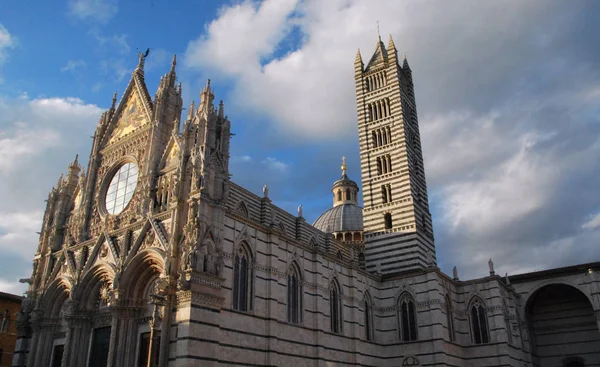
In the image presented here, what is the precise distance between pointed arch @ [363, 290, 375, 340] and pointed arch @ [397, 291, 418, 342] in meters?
1.58

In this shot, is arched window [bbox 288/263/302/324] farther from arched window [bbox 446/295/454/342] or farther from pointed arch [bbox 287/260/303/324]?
arched window [bbox 446/295/454/342]

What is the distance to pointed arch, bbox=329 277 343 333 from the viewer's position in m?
27.6

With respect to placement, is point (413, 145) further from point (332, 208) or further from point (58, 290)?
point (58, 290)

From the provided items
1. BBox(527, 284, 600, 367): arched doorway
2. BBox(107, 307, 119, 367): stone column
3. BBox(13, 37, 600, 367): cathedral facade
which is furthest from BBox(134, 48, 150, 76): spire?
BBox(527, 284, 600, 367): arched doorway

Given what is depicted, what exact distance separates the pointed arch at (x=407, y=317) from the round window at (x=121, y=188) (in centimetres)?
1629

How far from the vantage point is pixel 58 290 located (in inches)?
1049

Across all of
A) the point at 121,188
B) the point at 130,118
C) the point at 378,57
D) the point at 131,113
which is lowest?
the point at 121,188

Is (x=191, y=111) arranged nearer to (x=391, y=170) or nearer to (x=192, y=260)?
(x=192, y=260)

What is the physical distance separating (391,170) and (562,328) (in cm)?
1557

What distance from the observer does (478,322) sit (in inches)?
1226

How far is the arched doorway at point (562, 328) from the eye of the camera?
114 feet

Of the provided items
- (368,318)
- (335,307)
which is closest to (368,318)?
(368,318)

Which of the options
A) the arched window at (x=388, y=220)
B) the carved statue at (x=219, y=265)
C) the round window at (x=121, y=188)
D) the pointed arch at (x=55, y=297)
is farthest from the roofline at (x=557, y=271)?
the pointed arch at (x=55, y=297)

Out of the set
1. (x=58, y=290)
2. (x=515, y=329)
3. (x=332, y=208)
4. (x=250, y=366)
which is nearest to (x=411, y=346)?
(x=515, y=329)
